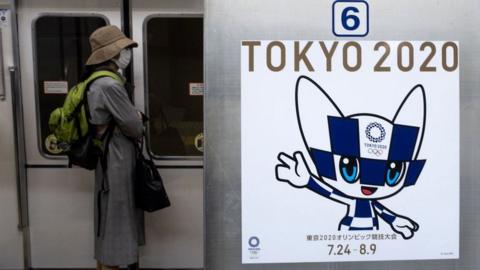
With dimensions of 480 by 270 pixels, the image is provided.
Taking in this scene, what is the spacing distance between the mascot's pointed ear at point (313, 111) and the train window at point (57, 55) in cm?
243

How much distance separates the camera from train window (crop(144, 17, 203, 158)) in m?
3.94

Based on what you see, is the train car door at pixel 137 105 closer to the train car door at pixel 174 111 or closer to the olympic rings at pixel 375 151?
the train car door at pixel 174 111

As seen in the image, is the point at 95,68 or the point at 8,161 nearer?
the point at 95,68

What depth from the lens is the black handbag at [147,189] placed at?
3.49m

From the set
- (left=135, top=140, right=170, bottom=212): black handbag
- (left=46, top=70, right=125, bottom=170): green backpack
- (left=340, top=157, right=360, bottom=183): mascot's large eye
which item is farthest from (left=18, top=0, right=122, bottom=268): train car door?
(left=340, top=157, right=360, bottom=183): mascot's large eye

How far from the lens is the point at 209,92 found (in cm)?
188

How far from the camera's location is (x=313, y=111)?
1924 millimetres

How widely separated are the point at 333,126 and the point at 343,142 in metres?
0.06

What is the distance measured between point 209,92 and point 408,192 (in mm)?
755

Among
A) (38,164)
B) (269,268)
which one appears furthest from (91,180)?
(269,268)

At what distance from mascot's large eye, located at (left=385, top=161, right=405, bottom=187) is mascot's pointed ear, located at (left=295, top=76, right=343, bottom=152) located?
0.81 feet

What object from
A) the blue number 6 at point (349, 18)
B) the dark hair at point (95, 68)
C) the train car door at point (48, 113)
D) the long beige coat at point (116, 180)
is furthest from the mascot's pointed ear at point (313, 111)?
the train car door at point (48, 113)

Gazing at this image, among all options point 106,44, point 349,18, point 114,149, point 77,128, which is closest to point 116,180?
point 114,149

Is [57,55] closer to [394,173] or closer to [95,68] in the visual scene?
[95,68]
